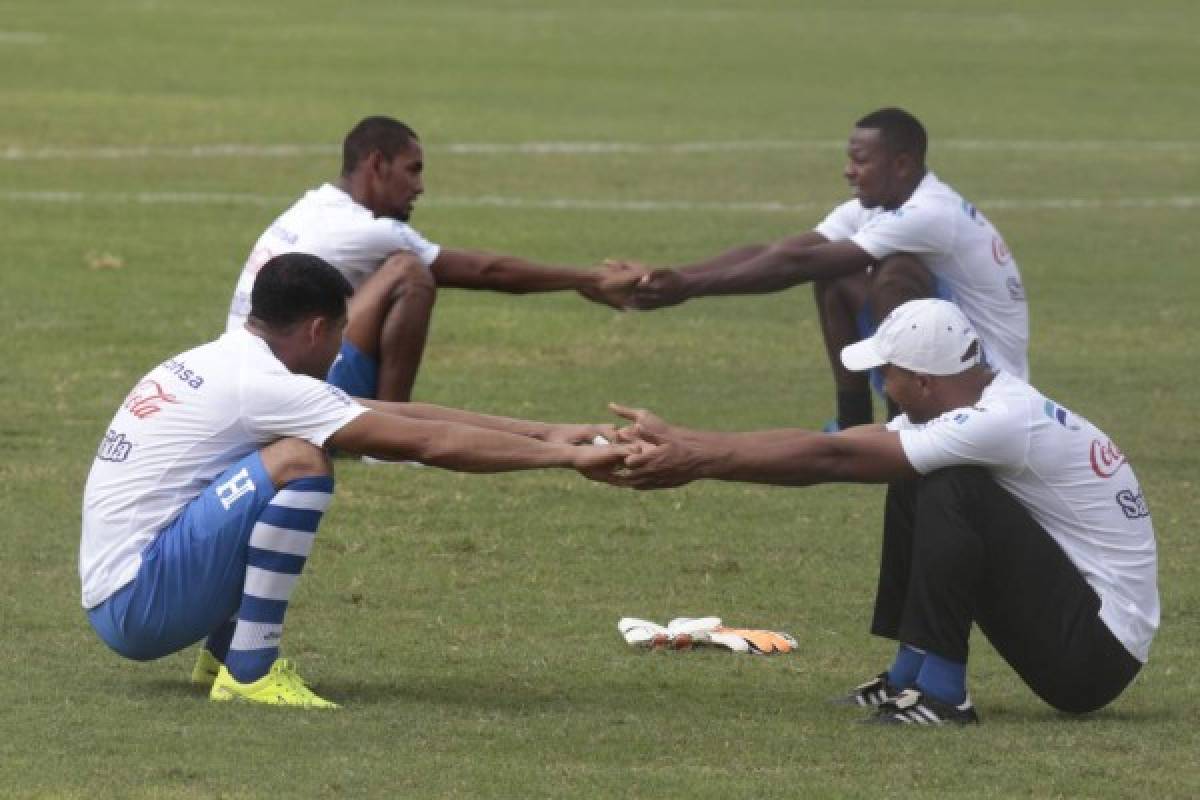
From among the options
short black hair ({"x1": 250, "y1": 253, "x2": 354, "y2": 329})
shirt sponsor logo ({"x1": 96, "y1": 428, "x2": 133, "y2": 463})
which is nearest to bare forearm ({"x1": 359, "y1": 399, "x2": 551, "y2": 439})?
short black hair ({"x1": 250, "y1": 253, "x2": 354, "y2": 329})

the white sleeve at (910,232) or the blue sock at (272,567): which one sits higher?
the white sleeve at (910,232)

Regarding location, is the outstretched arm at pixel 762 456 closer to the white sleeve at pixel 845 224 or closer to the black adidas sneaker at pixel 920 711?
the black adidas sneaker at pixel 920 711

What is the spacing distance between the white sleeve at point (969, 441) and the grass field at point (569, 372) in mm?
886

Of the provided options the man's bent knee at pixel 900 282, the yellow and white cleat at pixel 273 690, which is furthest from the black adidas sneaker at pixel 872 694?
the man's bent knee at pixel 900 282

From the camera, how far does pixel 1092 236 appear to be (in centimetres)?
2334

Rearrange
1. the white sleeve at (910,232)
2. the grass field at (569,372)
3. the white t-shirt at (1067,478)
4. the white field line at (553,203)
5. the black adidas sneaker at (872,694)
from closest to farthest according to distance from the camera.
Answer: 1. the grass field at (569,372)
2. the white t-shirt at (1067,478)
3. the black adidas sneaker at (872,694)
4. the white sleeve at (910,232)
5. the white field line at (553,203)

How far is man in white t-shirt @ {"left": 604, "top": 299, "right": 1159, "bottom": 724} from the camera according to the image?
8.61m

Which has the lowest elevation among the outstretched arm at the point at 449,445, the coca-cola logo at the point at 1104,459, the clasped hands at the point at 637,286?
the clasped hands at the point at 637,286

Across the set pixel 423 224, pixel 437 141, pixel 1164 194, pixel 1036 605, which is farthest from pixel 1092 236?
pixel 1036 605

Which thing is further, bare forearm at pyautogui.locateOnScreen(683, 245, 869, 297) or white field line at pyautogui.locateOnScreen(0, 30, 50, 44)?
white field line at pyautogui.locateOnScreen(0, 30, 50, 44)

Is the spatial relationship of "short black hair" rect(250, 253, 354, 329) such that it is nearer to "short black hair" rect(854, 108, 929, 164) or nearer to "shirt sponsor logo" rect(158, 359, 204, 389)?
"shirt sponsor logo" rect(158, 359, 204, 389)

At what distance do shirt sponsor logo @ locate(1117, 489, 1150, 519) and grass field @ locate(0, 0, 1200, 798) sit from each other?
699mm

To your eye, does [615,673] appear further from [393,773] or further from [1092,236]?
[1092,236]

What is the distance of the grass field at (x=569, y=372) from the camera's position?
826 cm
